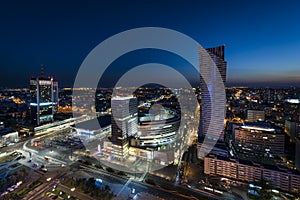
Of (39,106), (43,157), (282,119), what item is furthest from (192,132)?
(39,106)

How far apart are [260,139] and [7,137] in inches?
558

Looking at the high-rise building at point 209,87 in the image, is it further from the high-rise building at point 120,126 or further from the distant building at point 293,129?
the distant building at point 293,129

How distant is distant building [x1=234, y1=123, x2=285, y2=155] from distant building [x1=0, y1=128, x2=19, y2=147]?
514 inches

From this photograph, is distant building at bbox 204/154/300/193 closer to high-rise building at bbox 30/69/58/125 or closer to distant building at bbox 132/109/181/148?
distant building at bbox 132/109/181/148

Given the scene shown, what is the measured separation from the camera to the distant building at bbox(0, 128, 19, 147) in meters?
9.36

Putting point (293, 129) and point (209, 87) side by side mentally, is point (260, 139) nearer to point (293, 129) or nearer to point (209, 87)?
point (293, 129)

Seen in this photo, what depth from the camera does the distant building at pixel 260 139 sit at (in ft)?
26.2

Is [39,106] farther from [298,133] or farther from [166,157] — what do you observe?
[298,133]

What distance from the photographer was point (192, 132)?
38.5 ft

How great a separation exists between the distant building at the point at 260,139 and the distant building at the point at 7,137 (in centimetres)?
1305

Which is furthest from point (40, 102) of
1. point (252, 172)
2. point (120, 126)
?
point (252, 172)

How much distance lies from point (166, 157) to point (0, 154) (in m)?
8.32

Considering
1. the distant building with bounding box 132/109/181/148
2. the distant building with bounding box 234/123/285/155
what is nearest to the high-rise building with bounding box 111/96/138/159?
the distant building with bounding box 132/109/181/148

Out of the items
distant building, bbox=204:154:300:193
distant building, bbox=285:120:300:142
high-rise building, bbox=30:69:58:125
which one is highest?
high-rise building, bbox=30:69:58:125
